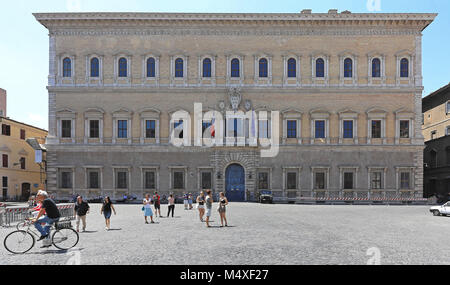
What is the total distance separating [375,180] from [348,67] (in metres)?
11.2

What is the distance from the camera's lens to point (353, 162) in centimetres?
3575

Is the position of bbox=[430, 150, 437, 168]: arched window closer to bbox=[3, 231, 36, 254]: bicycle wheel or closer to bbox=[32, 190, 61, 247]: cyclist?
bbox=[32, 190, 61, 247]: cyclist

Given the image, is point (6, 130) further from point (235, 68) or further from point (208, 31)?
point (235, 68)

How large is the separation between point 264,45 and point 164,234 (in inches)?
1037

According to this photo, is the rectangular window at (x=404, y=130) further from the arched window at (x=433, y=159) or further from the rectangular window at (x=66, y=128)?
the rectangular window at (x=66, y=128)

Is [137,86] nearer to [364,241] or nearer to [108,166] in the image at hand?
[108,166]

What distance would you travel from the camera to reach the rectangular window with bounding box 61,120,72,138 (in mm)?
36406

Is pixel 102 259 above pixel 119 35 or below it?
below

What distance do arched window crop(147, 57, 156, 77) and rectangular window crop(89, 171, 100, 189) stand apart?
10858 mm

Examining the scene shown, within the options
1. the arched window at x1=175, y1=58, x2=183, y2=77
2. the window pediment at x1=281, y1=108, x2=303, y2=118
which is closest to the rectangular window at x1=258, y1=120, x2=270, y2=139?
the window pediment at x1=281, y1=108, x2=303, y2=118

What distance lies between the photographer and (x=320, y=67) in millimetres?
36469

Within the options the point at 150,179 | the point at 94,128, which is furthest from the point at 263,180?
the point at 94,128
